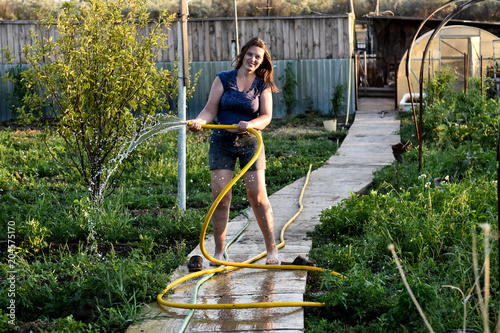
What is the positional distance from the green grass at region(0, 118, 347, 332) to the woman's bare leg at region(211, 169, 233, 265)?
29 centimetres

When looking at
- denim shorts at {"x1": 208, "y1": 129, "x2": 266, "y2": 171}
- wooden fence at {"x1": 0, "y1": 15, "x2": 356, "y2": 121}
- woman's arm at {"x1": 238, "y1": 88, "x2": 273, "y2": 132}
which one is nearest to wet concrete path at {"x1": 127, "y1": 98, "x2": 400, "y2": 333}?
denim shorts at {"x1": 208, "y1": 129, "x2": 266, "y2": 171}

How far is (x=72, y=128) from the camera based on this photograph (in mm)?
5629

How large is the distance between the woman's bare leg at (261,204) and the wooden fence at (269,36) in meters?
11.6

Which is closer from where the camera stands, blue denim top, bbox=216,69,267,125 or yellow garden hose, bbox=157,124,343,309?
yellow garden hose, bbox=157,124,343,309

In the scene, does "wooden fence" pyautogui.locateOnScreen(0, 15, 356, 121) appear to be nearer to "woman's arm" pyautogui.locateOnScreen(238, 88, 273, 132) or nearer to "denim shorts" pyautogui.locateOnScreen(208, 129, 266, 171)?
"woman's arm" pyautogui.locateOnScreen(238, 88, 273, 132)

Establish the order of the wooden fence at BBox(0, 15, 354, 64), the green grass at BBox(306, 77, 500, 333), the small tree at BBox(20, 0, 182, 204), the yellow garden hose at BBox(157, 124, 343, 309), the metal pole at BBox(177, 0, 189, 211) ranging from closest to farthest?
the green grass at BBox(306, 77, 500, 333)
the yellow garden hose at BBox(157, 124, 343, 309)
the small tree at BBox(20, 0, 182, 204)
the metal pole at BBox(177, 0, 189, 211)
the wooden fence at BBox(0, 15, 354, 64)

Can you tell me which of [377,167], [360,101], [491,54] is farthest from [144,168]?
[491,54]

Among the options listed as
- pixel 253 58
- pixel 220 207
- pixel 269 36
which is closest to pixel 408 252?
pixel 220 207

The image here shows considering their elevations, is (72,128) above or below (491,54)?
below

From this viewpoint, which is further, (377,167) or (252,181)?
(377,167)

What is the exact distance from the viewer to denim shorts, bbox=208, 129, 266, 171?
4293 millimetres

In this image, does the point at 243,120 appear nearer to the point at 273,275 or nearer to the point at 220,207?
the point at 220,207

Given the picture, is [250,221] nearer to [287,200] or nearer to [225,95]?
[287,200]

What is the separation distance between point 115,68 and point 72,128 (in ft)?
2.37
